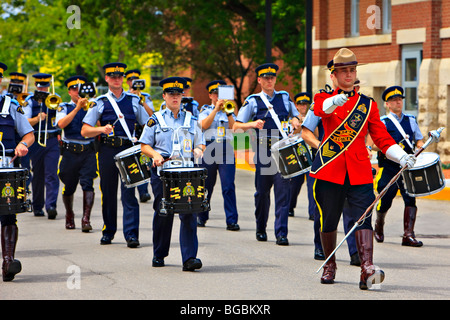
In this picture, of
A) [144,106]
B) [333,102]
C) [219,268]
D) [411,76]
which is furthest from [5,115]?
[411,76]

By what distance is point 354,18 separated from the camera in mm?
26531

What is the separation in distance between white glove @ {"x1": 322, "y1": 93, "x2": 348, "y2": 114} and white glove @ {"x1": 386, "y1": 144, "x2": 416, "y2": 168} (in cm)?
77

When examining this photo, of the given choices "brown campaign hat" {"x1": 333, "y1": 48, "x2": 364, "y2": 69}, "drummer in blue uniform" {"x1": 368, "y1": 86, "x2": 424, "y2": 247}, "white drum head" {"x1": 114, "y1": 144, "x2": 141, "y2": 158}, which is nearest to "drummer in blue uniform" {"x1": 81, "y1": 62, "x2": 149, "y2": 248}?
"white drum head" {"x1": 114, "y1": 144, "x2": 141, "y2": 158}

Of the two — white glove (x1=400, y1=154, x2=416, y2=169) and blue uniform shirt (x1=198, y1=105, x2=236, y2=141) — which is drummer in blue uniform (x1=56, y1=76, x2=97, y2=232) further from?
white glove (x1=400, y1=154, x2=416, y2=169)

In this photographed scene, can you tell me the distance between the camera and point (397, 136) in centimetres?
1134

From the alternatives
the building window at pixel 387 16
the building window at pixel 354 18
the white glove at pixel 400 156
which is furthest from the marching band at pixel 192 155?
the building window at pixel 354 18

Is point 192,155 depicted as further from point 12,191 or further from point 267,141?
point 267,141

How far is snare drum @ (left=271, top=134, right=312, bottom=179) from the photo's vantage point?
441 inches

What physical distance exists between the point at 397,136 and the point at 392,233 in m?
1.82

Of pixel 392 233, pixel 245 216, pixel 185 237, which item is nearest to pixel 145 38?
pixel 245 216

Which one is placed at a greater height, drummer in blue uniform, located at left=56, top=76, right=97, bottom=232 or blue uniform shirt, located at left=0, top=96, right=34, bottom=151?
blue uniform shirt, located at left=0, top=96, right=34, bottom=151

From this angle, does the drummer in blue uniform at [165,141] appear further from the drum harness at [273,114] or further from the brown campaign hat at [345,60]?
the drum harness at [273,114]

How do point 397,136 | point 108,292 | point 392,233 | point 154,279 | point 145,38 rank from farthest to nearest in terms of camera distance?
point 145,38 → point 392,233 → point 397,136 → point 154,279 → point 108,292
